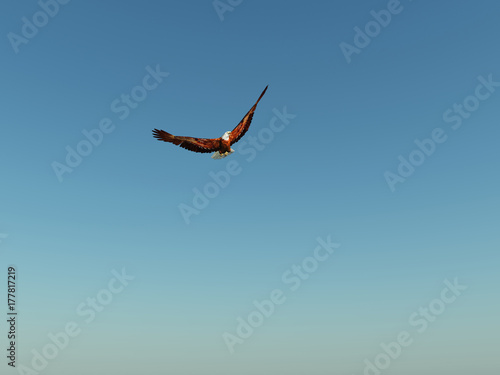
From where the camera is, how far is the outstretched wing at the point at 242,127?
3516 cm

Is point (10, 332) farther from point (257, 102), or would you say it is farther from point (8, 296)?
point (257, 102)

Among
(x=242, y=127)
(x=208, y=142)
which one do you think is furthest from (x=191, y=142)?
(x=242, y=127)

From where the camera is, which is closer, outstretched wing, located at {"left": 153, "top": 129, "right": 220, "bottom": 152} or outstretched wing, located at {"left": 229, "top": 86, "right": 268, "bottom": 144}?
outstretched wing, located at {"left": 153, "top": 129, "right": 220, "bottom": 152}

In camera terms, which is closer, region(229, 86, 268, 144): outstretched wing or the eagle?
the eagle

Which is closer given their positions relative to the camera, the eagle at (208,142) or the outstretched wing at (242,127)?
the eagle at (208,142)

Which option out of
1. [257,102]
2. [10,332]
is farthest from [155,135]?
[10,332]

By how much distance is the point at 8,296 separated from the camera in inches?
2195

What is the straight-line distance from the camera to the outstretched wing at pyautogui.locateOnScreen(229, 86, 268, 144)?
3516 cm

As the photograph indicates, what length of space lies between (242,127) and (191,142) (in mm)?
4796

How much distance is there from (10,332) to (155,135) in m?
38.3

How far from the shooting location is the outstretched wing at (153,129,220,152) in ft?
107

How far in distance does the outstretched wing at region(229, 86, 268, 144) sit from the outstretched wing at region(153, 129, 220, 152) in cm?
144

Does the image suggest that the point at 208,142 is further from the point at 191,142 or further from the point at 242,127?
the point at 242,127

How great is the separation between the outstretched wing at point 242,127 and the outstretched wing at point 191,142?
1.44 m
